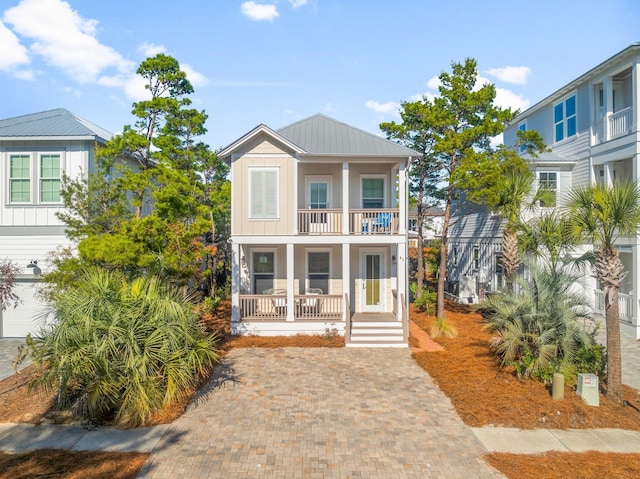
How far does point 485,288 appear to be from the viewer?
20.8 metres

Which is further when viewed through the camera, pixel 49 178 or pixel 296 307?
pixel 296 307

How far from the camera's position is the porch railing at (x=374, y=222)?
15.1m

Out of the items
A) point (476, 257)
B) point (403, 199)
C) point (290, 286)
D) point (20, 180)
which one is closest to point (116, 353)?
point (290, 286)

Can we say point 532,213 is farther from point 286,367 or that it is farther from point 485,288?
point 286,367

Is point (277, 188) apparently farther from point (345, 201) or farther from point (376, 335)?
point (376, 335)

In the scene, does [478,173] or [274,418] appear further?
[478,173]

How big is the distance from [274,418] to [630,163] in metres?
18.1

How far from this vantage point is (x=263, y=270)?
1681 cm

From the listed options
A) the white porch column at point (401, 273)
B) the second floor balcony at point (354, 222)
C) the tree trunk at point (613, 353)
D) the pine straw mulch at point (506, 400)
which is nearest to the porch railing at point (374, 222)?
the second floor balcony at point (354, 222)

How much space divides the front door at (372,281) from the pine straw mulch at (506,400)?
4089mm

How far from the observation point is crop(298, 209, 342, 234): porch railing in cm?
1523

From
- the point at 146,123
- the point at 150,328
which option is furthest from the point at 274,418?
the point at 146,123

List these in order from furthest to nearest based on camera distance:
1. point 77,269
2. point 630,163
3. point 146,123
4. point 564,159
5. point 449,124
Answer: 1. point 564,159
2. point 630,163
3. point 449,124
4. point 146,123
5. point 77,269

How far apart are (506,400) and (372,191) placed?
9.76m
